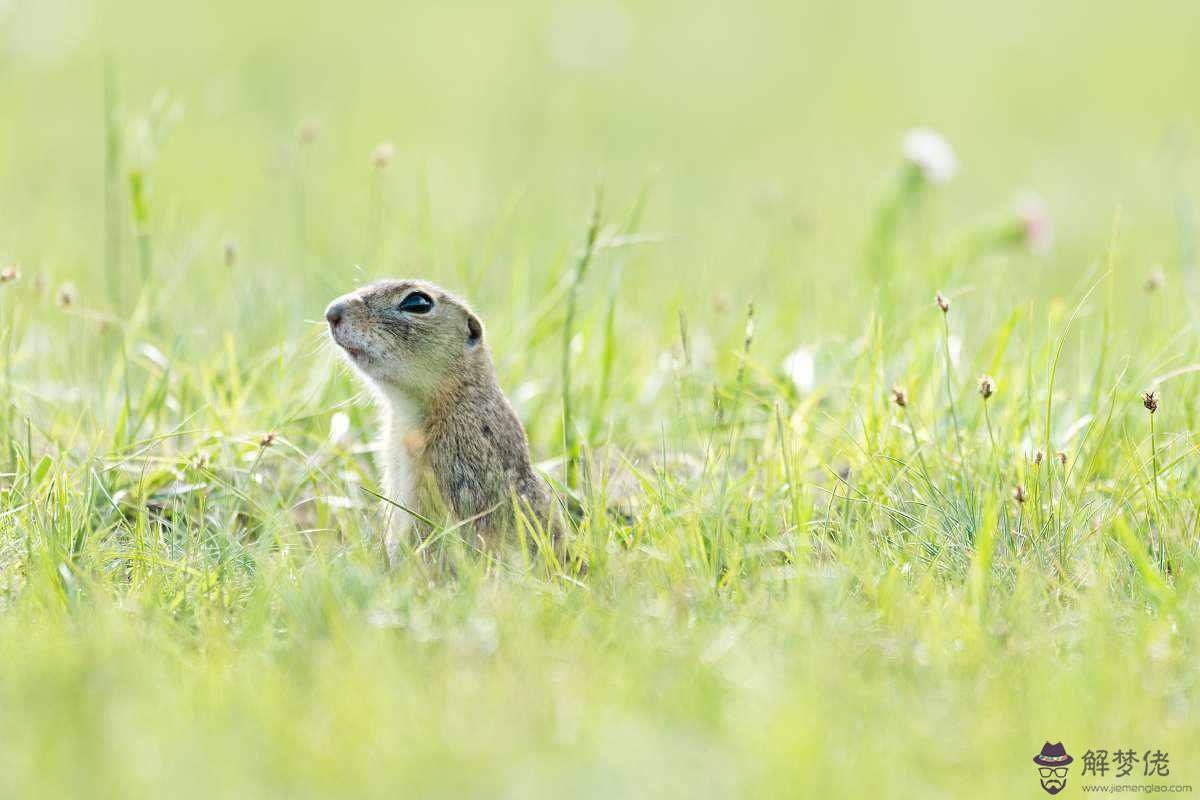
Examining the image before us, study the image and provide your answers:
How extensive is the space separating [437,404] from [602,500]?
0.72m

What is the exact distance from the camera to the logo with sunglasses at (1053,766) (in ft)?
8.73

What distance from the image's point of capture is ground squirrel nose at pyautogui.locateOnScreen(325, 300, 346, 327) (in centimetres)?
420

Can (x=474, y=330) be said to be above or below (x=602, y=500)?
above

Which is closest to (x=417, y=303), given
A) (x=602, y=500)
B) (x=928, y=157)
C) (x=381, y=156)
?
(x=381, y=156)

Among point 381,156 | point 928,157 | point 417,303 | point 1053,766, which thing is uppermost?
point 381,156

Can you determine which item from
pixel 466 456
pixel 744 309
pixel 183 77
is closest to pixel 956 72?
pixel 183 77

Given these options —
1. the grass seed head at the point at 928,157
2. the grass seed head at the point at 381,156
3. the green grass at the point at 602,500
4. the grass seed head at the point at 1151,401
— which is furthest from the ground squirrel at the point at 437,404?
the grass seed head at the point at 928,157

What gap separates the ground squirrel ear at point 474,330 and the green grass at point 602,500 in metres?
0.38

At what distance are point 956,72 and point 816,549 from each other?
10.5 meters

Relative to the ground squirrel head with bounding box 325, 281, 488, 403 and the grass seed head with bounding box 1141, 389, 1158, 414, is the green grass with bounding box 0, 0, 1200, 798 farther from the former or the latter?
the ground squirrel head with bounding box 325, 281, 488, 403

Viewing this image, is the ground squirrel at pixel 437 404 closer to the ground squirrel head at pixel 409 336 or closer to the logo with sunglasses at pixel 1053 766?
the ground squirrel head at pixel 409 336

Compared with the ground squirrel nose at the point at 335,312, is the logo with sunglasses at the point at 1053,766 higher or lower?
lower

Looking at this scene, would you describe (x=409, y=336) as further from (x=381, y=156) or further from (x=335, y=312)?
(x=381, y=156)

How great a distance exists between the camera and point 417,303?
4.34m
